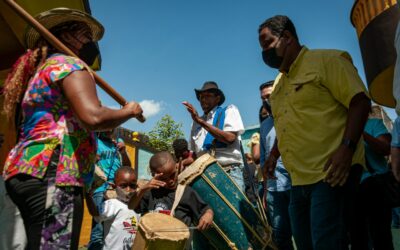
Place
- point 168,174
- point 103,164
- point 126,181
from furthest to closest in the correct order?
point 103,164 → point 126,181 → point 168,174

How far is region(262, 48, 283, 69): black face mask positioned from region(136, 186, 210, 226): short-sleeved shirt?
1.39m

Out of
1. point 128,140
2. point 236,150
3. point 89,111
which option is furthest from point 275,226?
point 128,140

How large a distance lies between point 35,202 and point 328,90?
1.77m

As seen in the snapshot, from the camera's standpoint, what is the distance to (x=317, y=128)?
235 centimetres

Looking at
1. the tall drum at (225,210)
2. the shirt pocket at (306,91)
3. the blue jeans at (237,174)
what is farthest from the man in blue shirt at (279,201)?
the shirt pocket at (306,91)

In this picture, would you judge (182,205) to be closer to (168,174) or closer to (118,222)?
(168,174)

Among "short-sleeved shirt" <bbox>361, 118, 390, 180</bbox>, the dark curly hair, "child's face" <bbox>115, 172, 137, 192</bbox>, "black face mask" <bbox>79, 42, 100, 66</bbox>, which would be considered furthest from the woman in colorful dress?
"child's face" <bbox>115, 172, 137, 192</bbox>

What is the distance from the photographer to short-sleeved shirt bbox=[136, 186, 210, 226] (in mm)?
3379

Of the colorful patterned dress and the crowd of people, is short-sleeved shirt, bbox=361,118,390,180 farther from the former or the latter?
the colorful patterned dress

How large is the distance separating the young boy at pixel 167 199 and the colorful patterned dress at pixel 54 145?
1.76 m

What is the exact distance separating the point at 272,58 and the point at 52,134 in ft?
5.43

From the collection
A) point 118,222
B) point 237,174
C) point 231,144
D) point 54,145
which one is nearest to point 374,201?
point 237,174

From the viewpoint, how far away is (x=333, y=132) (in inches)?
91.0

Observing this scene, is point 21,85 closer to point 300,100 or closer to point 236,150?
point 300,100
